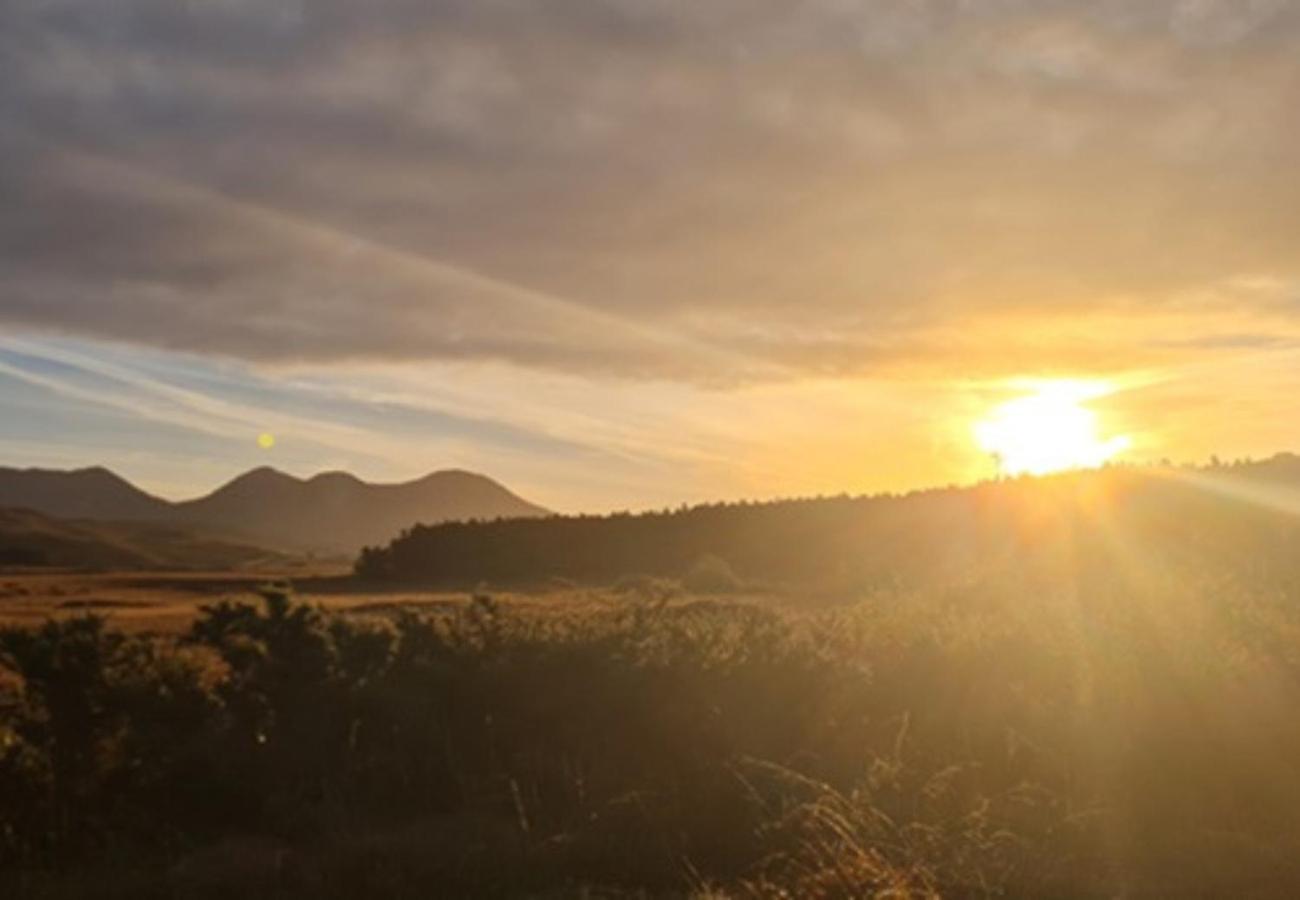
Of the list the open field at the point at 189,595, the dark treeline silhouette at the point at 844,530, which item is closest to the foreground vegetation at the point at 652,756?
the open field at the point at 189,595

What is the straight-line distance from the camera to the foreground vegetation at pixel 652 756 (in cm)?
953

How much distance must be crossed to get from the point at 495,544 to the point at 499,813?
5430 cm

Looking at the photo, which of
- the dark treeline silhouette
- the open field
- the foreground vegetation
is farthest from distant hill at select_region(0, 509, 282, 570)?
the foreground vegetation

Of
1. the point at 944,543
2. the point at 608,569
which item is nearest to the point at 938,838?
the point at 944,543

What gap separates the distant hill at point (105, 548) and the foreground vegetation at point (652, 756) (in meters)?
64.8

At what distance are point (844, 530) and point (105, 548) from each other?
53231mm

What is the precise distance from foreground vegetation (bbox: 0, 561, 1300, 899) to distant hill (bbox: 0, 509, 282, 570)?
213 ft

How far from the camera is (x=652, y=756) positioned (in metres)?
12.3

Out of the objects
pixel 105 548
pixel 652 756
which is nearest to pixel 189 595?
pixel 652 756

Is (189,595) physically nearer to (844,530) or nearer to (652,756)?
(844,530)

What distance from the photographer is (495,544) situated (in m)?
65.1

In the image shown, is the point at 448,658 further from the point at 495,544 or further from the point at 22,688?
the point at 495,544

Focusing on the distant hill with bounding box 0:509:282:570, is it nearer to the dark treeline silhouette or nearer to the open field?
the open field

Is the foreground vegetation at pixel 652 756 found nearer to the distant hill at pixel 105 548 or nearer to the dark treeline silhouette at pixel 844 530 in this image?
the dark treeline silhouette at pixel 844 530
